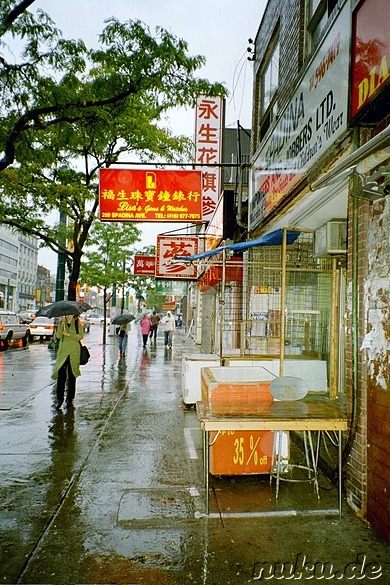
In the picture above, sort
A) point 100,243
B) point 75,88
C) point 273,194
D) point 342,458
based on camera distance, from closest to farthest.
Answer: point 342,458
point 273,194
point 75,88
point 100,243

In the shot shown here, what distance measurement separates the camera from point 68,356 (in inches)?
344

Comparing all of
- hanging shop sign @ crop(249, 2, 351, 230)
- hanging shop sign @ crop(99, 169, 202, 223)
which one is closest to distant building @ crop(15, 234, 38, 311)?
hanging shop sign @ crop(99, 169, 202, 223)

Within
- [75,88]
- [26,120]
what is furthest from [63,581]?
[75,88]

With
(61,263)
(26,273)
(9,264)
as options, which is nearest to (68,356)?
(61,263)

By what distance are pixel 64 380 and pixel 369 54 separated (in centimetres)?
716

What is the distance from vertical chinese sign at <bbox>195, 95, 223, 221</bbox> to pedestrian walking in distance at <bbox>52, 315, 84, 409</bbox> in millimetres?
6432

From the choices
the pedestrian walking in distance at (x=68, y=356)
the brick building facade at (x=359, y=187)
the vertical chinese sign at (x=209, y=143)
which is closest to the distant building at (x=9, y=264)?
the vertical chinese sign at (x=209, y=143)

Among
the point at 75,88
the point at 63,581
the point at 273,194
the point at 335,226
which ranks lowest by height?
the point at 63,581

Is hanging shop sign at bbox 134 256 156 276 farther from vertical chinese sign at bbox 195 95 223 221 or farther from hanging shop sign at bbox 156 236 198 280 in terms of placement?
vertical chinese sign at bbox 195 95 223 221

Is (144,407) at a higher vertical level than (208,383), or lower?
lower

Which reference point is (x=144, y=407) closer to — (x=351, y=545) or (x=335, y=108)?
(x=351, y=545)

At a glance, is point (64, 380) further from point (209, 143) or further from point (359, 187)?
point (209, 143)

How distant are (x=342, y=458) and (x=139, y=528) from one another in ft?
6.67

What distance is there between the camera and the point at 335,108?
4.64 metres
